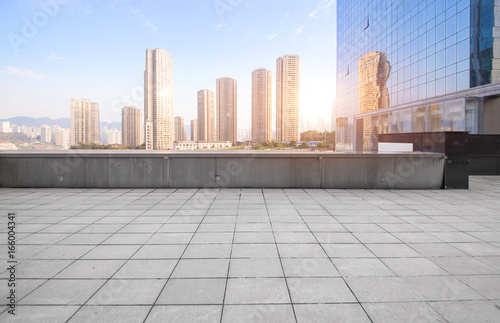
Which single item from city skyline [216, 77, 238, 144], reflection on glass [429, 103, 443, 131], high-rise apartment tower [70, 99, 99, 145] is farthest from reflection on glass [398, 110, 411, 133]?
high-rise apartment tower [70, 99, 99, 145]

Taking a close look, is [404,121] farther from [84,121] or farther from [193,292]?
[193,292]

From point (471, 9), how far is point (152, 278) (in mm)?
27575

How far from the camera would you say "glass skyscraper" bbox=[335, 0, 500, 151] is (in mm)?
19672

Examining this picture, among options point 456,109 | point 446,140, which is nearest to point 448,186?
point 446,140

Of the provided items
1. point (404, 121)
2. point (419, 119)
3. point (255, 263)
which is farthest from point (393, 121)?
point (255, 263)

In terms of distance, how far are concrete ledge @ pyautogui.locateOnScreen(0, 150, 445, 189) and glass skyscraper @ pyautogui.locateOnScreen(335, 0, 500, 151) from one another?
52.6ft

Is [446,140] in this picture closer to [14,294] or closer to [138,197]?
[138,197]

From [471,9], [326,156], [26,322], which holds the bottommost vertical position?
[26,322]

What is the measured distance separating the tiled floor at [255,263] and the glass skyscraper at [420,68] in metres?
18.8

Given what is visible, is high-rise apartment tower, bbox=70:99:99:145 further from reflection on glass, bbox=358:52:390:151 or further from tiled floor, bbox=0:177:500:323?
reflection on glass, bbox=358:52:390:151

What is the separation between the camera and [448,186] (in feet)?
28.7

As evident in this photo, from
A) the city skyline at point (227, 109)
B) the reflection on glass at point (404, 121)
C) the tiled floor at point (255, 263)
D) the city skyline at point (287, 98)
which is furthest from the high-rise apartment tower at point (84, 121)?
the reflection on glass at point (404, 121)

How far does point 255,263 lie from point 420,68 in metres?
29.4

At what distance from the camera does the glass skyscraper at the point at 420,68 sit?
64.5ft
